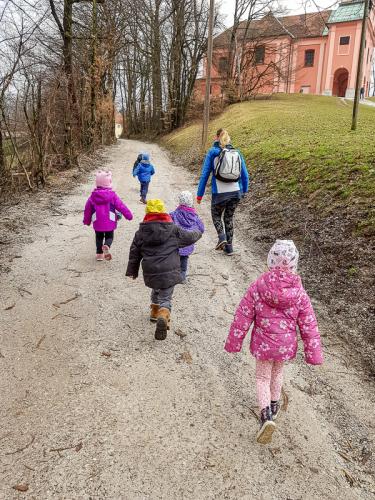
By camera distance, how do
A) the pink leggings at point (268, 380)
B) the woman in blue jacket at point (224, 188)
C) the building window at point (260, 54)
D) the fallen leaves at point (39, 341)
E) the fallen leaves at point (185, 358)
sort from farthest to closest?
the building window at point (260, 54) < the woman in blue jacket at point (224, 188) < the fallen leaves at point (39, 341) < the fallen leaves at point (185, 358) < the pink leggings at point (268, 380)

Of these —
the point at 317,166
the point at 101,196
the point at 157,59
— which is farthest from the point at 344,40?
the point at 101,196

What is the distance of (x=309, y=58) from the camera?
51.9 meters

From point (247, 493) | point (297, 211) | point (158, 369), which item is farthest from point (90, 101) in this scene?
point (247, 493)

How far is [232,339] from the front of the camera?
10.5 feet

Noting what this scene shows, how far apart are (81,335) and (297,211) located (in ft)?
17.2

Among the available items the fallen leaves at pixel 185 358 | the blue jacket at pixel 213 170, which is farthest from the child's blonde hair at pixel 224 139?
the fallen leaves at pixel 185 358

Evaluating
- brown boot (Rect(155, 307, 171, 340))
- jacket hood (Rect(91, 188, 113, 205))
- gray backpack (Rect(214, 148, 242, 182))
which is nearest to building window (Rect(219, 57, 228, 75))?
gray backpack (Rect(214, 148, 242, 182))

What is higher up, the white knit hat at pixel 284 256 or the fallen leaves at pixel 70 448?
the white knit hat at pixel 284 256

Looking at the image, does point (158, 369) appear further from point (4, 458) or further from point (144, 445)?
point (4, 458)

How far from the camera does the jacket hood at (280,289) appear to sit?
2.99 meters

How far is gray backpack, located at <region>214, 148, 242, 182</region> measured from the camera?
661cm

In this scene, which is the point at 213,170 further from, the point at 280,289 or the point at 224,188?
the point at 280,289

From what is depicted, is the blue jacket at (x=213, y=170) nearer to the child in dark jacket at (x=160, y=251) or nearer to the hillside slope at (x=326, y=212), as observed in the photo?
the hillside slope at (x=326, y=212)

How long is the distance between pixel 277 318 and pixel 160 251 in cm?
173
